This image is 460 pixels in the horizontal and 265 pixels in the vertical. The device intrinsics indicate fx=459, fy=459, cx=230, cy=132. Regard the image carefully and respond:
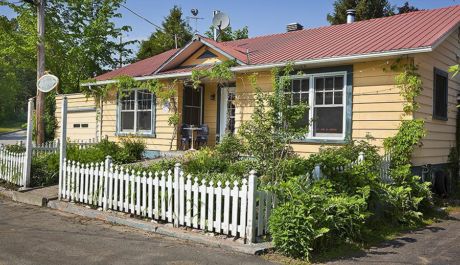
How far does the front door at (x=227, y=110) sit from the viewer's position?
15094mm

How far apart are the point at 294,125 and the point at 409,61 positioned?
3919 mm

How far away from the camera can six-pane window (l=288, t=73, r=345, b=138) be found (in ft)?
37.3

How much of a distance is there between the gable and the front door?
114 cm

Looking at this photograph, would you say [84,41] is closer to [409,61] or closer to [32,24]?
[32,24]

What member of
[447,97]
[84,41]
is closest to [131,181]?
[447,97]

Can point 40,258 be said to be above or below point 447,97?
below

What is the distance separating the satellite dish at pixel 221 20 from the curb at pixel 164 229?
34.0ft

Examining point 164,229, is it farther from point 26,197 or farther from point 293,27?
point 293,27

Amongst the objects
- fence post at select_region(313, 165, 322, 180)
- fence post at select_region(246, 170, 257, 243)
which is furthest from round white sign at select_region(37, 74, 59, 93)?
fence post at select_region(313, 165, 322, 180)

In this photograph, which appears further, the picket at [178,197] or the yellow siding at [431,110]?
the yellow siding at [431,110]

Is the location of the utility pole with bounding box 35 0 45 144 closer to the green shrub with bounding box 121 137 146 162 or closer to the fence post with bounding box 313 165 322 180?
the green shrub with bounding box 121 137 146 162

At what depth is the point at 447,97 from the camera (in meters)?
12.0

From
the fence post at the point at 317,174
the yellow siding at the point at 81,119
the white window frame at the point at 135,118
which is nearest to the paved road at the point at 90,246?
the fence post at the point at 317,174

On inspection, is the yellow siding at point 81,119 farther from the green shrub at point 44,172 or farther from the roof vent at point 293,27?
the roof vent at point 293,27
